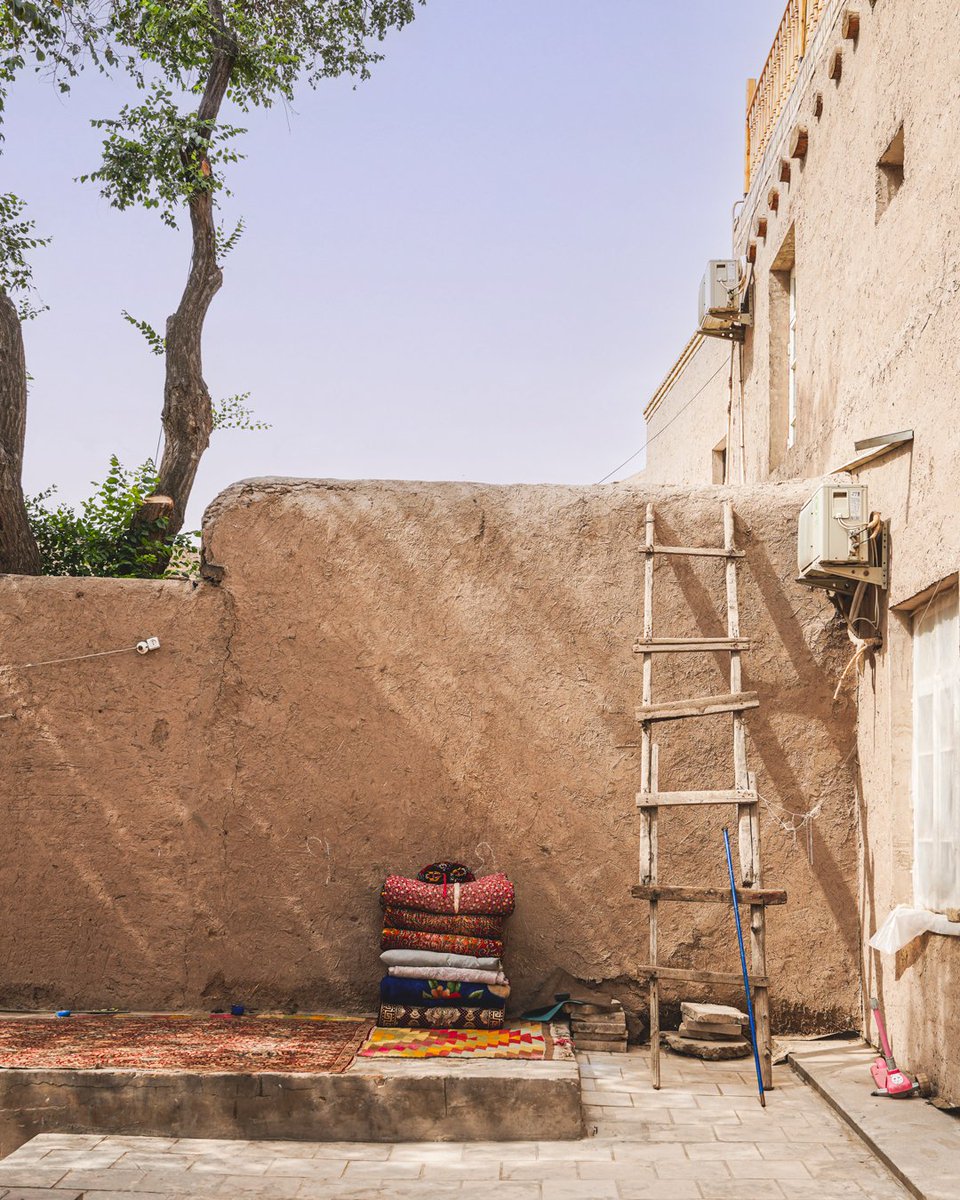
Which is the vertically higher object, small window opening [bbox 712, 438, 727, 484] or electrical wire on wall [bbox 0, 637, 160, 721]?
small window opening [bbox 712, 438, 727, 484]

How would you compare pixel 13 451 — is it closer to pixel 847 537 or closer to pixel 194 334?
pixel 194 334

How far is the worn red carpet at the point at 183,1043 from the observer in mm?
4762

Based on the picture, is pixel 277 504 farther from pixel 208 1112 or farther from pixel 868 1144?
pixel 868 1144

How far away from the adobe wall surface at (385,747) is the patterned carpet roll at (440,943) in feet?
0.88

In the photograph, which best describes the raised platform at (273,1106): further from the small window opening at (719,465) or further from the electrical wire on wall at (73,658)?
the small window opening at (719,465)

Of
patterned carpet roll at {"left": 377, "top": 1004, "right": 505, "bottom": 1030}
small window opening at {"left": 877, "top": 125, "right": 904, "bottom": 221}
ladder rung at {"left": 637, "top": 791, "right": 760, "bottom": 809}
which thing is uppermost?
small window opening at {"left": 877, "top": 125, "right": 904, "bottom": 221}

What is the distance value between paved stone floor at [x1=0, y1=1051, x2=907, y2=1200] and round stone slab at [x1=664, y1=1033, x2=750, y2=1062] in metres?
0.64

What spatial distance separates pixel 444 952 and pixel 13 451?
4.46m

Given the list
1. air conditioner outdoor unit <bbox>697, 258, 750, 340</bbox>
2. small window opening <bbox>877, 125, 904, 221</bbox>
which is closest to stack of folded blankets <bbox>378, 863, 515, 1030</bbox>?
small window opening <bbox>877, 125, 904, 221</bbox>

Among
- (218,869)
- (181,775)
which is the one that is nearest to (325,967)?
(218,869)

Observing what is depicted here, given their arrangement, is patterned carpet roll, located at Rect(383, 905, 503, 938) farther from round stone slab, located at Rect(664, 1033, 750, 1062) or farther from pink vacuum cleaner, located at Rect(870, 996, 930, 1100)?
pink vacuum cleaner, located at Rect(870, 996, 930, 1100)

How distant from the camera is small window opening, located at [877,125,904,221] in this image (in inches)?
227

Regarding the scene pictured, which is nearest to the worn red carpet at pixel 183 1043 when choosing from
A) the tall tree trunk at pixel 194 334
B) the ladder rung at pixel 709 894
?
the ladder rung at pixel 709 894

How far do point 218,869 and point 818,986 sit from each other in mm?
2992
